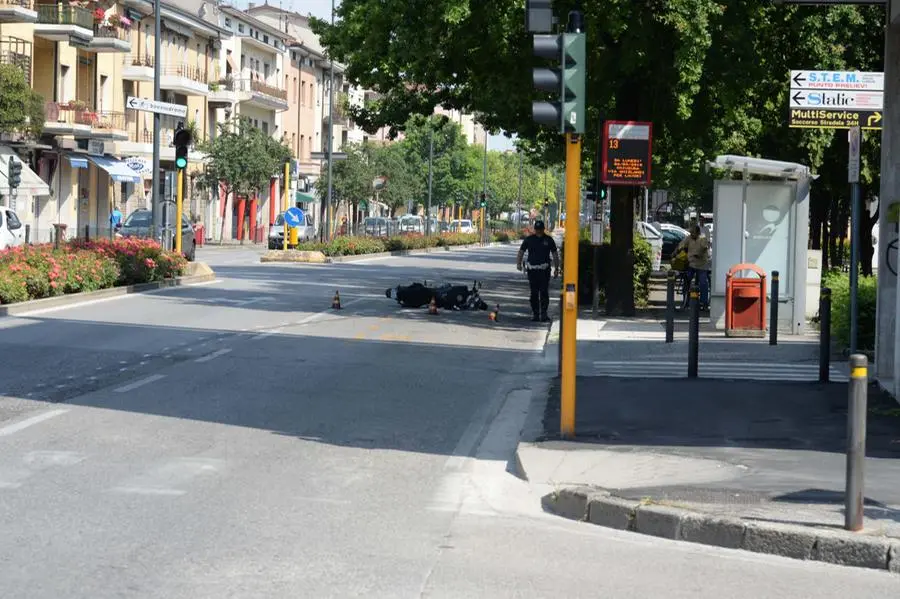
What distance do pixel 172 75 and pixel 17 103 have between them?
21877 mm

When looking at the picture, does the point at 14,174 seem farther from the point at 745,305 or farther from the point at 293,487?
the point at 293,487

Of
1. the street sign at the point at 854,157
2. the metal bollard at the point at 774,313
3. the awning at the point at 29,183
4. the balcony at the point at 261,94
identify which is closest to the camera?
the street sign at the point at 854,157

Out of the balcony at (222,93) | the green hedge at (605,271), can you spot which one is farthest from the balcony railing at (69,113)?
the green hedge at (605,271)

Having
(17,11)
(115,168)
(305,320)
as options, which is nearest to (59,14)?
(17,11)

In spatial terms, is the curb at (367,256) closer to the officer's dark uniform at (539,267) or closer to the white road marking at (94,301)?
the white road marking at (94,301)

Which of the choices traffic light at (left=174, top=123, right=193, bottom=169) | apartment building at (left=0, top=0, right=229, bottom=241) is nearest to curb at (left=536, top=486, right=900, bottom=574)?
traffic light at (left=174, top=123, right=193, bottom=169)

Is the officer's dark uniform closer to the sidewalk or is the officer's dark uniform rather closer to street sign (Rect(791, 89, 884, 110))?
the sidewalk

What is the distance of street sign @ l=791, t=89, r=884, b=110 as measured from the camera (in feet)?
49.9

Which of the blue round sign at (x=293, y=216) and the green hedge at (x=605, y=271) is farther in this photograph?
the blue round sign at (x=293, y=216)

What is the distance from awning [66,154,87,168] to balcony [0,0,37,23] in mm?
6194

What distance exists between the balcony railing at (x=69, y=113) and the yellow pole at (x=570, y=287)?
1885 inches

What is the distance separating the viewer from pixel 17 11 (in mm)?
54125

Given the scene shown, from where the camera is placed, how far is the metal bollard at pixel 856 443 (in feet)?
Answer: 24.7

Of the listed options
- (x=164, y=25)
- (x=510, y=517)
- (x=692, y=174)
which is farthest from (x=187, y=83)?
(x=510, y=517)
